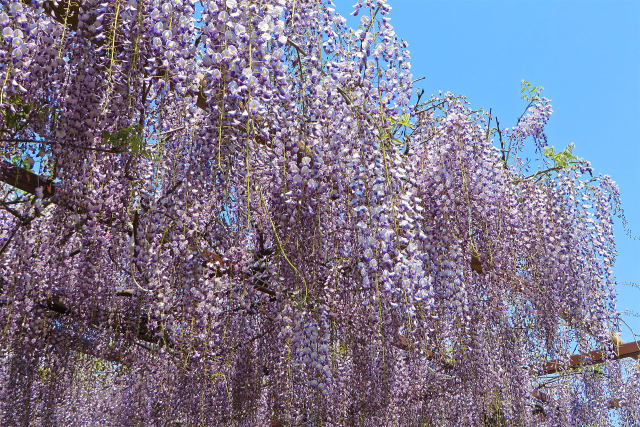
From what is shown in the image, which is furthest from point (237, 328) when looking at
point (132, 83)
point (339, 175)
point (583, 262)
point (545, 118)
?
point (545, 118)

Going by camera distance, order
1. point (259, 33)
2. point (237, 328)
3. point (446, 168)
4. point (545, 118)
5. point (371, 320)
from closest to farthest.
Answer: point (259, 33) → point (371, 320) → point (446, 168) → point (237, 328) → point (545, 118)

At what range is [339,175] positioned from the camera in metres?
3.51

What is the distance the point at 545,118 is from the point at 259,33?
13.6 ft

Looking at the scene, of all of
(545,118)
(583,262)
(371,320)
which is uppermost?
(545,118)

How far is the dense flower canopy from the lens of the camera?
120 inches

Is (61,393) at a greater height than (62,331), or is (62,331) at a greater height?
(62,331)

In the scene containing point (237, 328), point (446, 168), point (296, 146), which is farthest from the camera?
point (237, 328)

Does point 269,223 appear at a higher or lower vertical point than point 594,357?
higher

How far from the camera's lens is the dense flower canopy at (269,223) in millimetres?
3061

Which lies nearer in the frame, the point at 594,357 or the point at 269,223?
the point at 269,223

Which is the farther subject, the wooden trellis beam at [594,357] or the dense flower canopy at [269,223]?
the wooden trellis beam at [594,357]

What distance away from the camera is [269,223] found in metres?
4.00

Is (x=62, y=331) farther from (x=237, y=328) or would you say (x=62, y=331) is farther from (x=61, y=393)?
(x=237, y=328)

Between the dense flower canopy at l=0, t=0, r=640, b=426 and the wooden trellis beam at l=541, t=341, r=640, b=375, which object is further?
the wooden trellis beam at l=541, t=341, r=640, b=375
